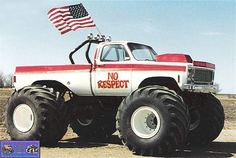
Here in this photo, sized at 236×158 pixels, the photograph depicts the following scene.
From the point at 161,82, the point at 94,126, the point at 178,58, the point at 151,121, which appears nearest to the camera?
the point at 151,121

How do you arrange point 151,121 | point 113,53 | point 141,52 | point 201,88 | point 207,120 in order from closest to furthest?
1. point 151,121
2. point 201,88
3. point 113,53
4. point 141,52
5. point 207,120

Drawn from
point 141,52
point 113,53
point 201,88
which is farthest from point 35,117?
point 201,88

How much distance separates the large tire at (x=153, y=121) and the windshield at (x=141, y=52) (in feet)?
4.87

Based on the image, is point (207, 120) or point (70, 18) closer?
point (207, 120)

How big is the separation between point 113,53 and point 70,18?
2212mm

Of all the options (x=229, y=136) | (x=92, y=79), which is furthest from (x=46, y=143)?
(x=229, y=136)

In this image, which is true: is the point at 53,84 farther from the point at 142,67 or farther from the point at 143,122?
the point at 143,122

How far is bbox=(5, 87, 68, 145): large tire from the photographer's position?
1077 cm

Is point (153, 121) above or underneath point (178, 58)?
underneath

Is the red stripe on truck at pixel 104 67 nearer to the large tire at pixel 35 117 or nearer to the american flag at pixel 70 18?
the large tire at pixel 35 117

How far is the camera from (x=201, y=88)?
33.7ft

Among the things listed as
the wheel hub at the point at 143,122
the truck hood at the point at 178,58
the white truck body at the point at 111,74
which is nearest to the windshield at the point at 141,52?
the white truck body at the point at 111,74

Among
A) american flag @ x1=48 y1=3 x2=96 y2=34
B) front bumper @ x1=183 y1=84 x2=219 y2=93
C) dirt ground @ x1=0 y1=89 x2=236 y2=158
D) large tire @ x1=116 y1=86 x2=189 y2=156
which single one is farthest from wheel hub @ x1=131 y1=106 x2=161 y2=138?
american flag @ x1=48 y1=3 x2=96 y2=34

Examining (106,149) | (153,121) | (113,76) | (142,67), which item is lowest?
(106,149)
